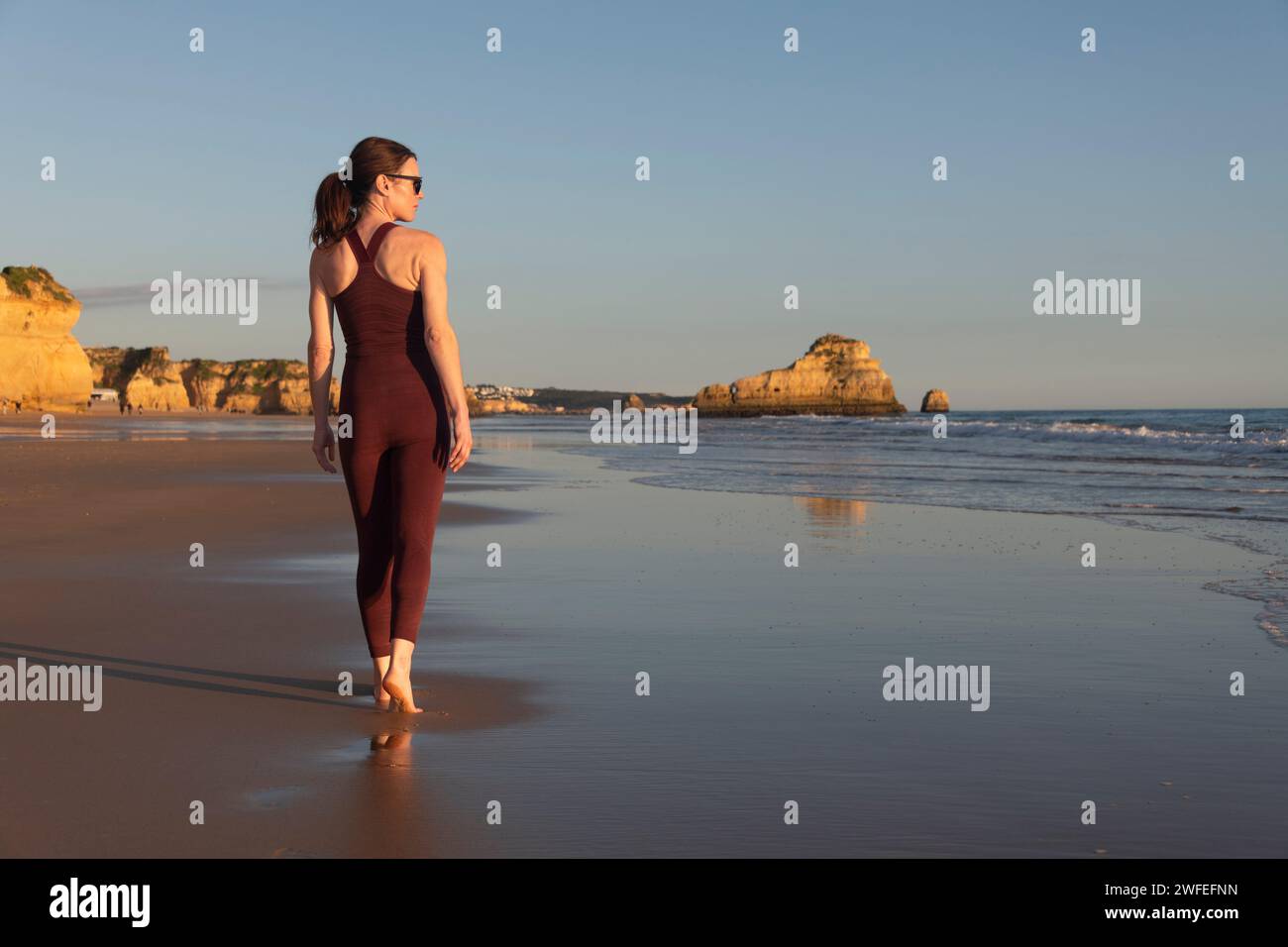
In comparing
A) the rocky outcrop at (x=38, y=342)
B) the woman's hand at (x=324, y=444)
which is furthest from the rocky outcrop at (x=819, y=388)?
the woman's hand at (x=324, y=444)

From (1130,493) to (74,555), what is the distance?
48.3ft

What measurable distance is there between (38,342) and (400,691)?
234ft

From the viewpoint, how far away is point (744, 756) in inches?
167

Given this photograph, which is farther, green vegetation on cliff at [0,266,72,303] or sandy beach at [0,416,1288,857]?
green vegetation on cliff at [0,266,72,303]

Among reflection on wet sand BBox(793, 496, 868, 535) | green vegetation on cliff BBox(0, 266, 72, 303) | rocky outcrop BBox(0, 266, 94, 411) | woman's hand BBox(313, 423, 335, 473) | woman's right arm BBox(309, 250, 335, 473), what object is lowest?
reflection on wet sand BBox(793, 496, 868, 535)

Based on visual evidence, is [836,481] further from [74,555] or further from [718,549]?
[74,555]

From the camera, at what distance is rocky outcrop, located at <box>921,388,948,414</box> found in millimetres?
134125

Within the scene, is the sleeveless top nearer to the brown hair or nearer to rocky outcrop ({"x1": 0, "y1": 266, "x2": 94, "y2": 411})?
the brown hair

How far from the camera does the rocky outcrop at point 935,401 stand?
13412 cm

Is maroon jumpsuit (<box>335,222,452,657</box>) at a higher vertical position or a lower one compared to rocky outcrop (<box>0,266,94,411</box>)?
lower

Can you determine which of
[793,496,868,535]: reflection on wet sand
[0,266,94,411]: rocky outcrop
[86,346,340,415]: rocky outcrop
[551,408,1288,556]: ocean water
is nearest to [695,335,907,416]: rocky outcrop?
[86,346,340,415]: rocky outcrop

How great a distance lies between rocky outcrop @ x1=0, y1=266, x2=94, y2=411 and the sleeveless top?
67.5 metres

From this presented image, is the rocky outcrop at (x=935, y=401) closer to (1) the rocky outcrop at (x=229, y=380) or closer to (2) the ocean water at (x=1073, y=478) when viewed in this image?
(1) the rocky outcrop at (x=229, y=380)
